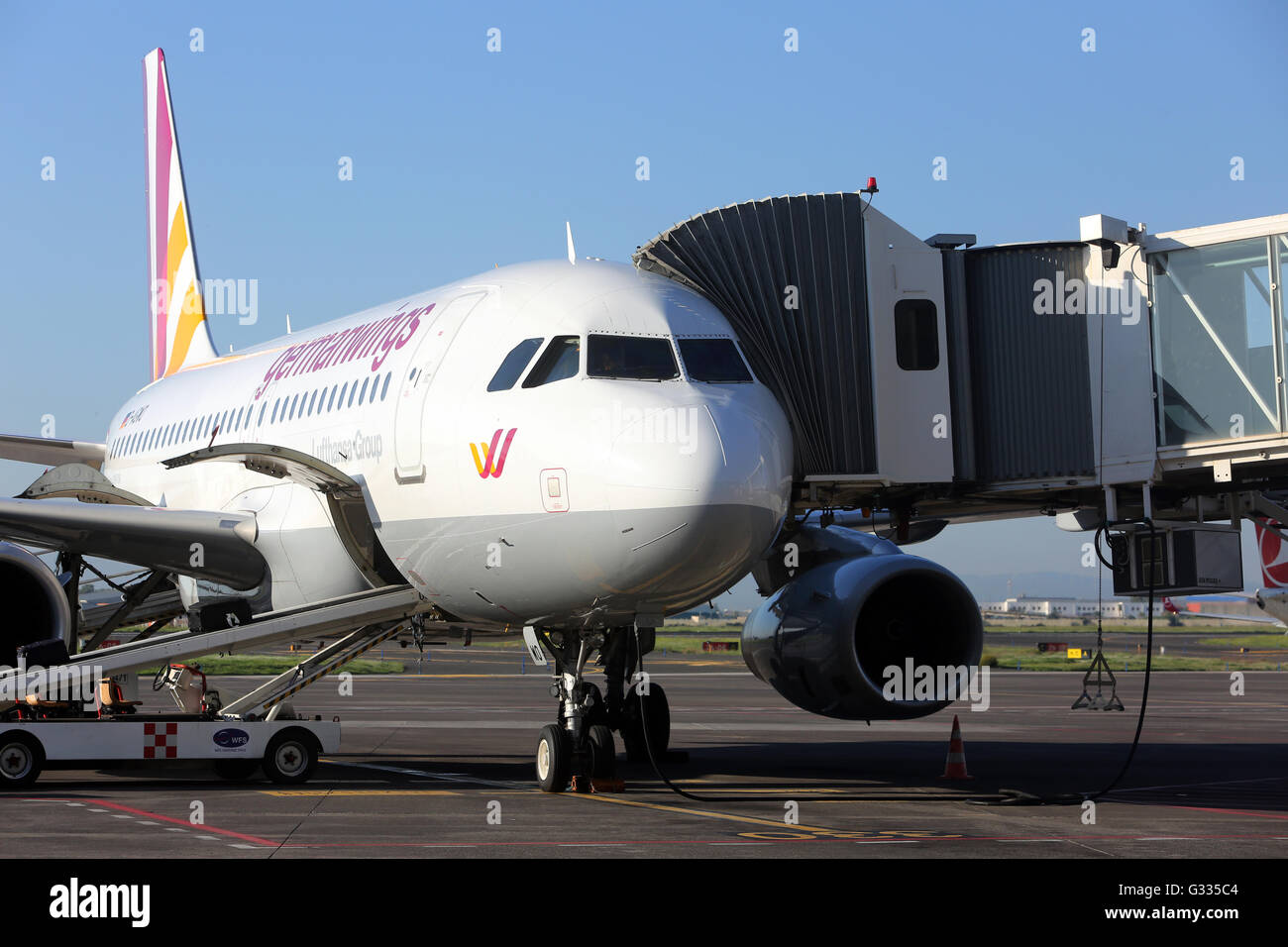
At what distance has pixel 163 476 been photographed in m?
18.7

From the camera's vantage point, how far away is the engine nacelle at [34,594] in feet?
49.6

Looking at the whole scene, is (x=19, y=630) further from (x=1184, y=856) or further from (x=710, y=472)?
(x=1184, y=856)

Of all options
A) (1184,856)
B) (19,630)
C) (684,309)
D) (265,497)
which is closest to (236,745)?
(265,497)

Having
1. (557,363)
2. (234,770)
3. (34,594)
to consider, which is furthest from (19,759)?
(557,363)

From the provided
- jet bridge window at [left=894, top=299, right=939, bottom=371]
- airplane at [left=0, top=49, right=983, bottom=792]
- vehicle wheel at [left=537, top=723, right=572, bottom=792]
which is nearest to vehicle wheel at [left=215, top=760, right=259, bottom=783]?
airplane at [left=0, top=49, right=983, bottom=792]

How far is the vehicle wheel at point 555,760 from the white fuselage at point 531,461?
1.07 meters

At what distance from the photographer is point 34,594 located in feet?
50.4

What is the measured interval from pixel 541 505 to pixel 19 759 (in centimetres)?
555

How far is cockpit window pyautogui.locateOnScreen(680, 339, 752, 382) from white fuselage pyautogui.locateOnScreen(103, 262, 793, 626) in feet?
0.29

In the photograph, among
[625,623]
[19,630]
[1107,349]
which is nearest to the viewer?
[625,623]

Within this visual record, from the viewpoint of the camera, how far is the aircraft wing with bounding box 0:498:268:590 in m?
15.1

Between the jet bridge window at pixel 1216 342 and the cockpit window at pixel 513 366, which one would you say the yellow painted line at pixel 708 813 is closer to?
the cockpit window at pixel 513 366
